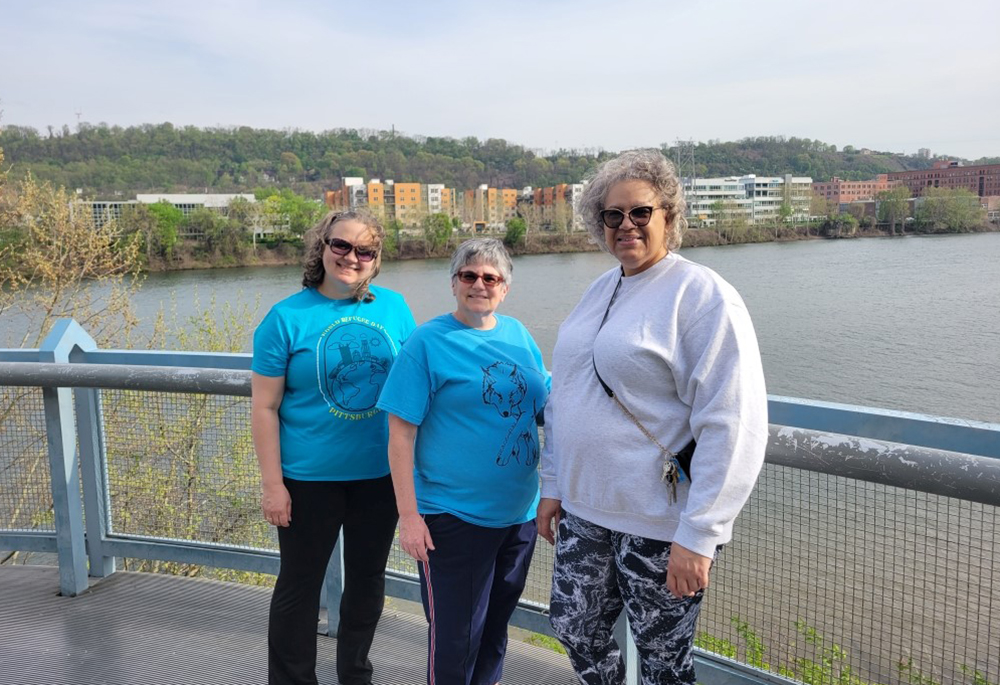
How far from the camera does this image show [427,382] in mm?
1722

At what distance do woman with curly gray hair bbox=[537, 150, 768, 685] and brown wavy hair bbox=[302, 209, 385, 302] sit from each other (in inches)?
21.6

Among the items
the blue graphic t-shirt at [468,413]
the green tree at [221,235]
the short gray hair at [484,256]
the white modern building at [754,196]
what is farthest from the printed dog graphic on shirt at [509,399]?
the white modern building at [754,196]

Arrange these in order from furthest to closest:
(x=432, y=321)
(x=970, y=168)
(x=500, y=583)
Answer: (x=970, y=168)
(x=500, y=583)
(x=432, y=321)

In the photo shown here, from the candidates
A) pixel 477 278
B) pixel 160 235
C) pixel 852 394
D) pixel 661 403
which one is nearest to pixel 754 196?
pixel 160 235

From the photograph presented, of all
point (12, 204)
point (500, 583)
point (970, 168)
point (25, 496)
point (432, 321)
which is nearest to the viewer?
A: point (432, 321)

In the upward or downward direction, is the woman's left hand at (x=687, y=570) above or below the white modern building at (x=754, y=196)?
below

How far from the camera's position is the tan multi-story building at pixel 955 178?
63438 millimetres

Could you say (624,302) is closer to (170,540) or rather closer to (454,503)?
(454,503)

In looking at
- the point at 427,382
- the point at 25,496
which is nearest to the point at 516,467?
the point at 427,382

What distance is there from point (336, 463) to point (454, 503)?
13.3 inches

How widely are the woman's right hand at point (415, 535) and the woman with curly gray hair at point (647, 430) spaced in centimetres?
29

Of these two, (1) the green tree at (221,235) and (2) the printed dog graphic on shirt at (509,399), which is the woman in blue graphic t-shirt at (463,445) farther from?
(1) the green tree at (221,235)

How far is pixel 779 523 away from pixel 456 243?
34.0 meters

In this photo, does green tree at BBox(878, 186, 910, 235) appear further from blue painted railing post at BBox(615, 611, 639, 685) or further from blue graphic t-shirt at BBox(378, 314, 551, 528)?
blue graphic t-shirt at BBox(378, 314, 551, 528)
